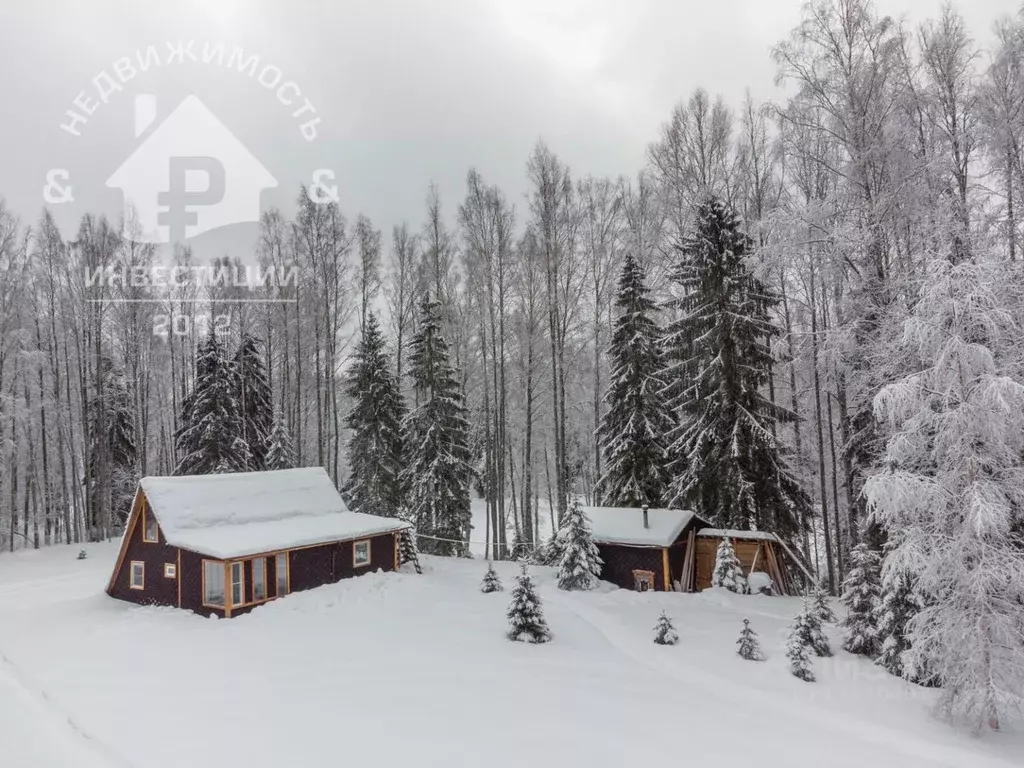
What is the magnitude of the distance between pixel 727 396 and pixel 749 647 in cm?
Result: 930

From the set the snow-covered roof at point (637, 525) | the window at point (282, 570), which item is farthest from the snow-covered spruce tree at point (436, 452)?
the window at point (282, 570)

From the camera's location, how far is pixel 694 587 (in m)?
19.2

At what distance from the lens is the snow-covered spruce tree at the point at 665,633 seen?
13203mm

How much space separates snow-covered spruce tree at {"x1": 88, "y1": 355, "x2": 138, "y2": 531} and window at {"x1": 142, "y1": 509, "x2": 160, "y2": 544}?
15828 mm

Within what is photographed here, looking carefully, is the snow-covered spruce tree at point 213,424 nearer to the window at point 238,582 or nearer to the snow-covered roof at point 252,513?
the snow-covered roof at point 252,513

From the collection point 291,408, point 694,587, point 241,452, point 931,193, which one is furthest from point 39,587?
point 931,193

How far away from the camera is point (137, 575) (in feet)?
56.7

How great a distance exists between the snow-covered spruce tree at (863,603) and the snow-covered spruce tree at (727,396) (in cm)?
610

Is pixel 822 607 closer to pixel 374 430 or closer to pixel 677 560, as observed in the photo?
pixel 677 560

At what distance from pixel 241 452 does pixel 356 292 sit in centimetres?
972

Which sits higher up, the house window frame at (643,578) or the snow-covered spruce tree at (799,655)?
the snow-covered spruce tree at (799,655)

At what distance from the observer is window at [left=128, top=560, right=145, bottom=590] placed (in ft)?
56.3

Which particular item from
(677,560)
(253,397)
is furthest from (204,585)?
(253,397)

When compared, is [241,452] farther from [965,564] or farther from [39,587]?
[965,564]
